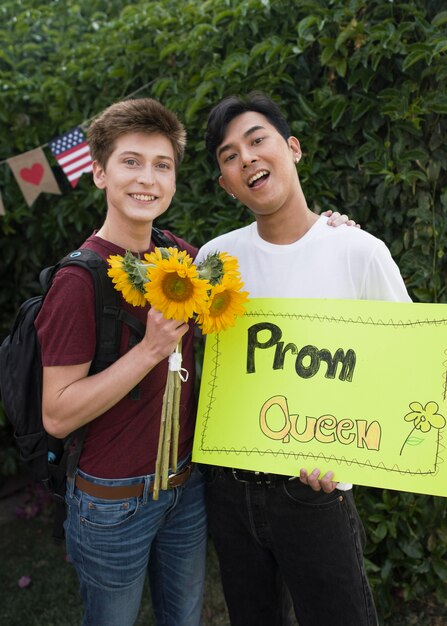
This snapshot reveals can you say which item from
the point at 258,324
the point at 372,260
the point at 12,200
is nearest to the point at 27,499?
the point at 12,200

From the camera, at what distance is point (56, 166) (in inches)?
122

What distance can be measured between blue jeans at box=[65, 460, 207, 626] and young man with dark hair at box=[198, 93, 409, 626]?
3.5 inches

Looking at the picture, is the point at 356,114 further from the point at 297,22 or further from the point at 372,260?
the point at 372,260

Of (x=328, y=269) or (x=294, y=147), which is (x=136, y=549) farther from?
(x=294, y=147)

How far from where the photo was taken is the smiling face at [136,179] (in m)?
1.54

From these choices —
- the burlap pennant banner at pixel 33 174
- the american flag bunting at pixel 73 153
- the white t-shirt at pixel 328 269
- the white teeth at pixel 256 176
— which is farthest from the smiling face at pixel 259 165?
the burlap pennant banner at pixel 33 174

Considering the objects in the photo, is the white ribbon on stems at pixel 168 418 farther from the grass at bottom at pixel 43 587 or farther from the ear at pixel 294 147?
the grass at bottom at pixel 43 587

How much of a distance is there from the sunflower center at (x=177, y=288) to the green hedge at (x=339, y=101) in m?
1.09

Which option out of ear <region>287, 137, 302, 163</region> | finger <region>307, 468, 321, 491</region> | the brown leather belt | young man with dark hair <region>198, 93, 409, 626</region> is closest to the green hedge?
ear <region>287, 137, 302, 163</region>

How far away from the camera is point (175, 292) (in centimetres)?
132

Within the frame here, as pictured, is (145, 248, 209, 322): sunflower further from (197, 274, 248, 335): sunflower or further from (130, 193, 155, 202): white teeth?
(130, 193, 155, 202): white teeth

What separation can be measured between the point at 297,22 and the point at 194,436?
65.9 inches

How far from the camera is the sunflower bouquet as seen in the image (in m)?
1.29

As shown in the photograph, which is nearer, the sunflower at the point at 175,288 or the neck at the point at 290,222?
the sunflower at the point at 175,288
